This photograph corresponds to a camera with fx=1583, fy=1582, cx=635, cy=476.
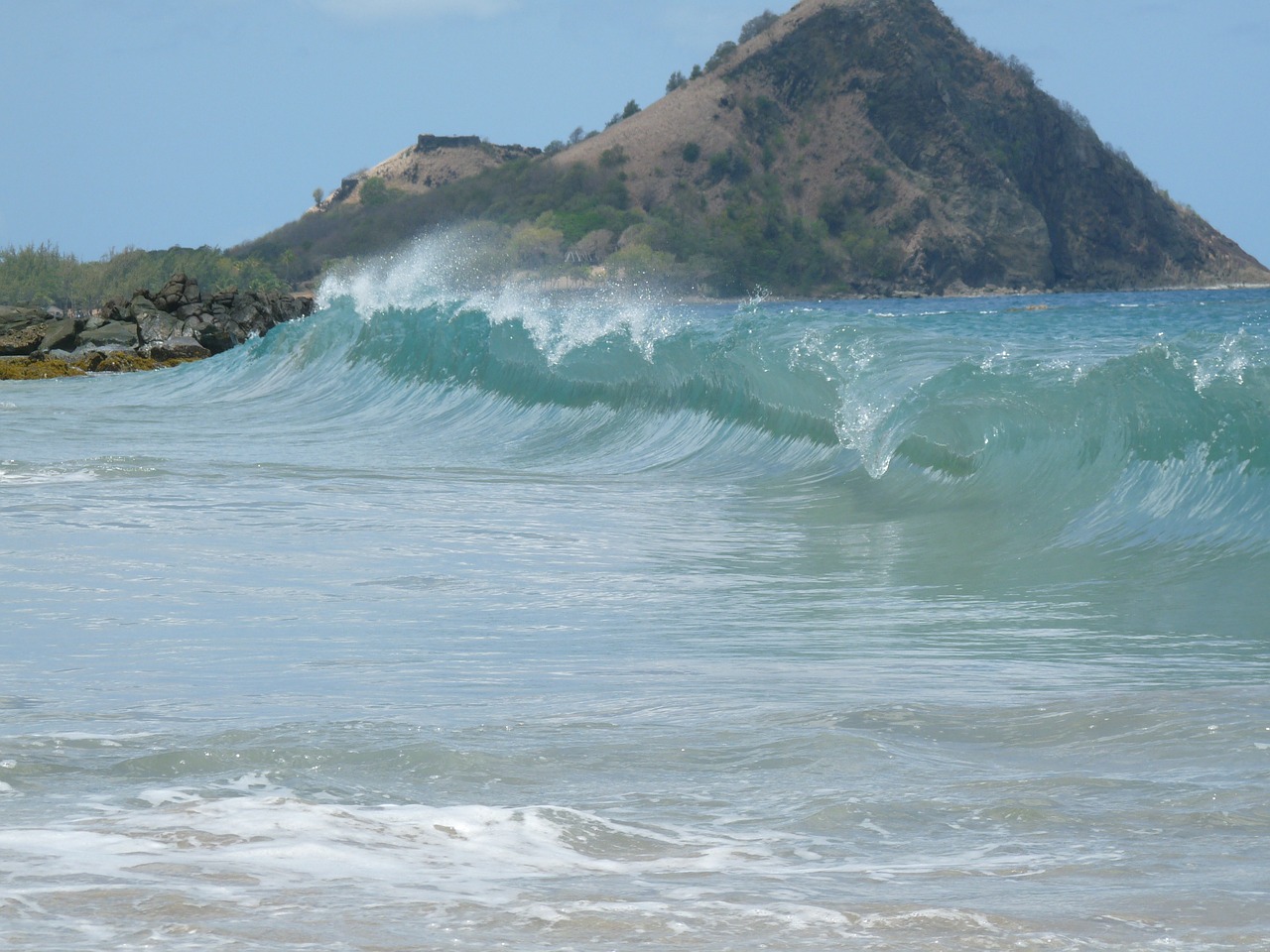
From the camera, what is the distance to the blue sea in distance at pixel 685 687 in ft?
8.20

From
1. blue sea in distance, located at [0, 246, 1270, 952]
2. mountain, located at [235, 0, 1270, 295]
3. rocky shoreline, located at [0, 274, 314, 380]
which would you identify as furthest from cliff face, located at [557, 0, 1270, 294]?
blue sea in distance, located at [0, 246, 1270, 952]

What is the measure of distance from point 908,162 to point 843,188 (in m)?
7.89

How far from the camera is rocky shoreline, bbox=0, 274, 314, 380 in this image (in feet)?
94.0

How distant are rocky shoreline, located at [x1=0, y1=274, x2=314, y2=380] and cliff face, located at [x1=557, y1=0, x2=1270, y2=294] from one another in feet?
402

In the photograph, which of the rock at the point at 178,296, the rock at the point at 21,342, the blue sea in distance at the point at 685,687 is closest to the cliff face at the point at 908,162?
the rock at the point at 178,296

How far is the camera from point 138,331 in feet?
107

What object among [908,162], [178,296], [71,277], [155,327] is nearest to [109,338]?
[155,327]

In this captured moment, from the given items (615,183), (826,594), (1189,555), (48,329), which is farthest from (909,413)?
(615,183)

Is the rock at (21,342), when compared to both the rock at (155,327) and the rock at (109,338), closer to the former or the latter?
the rock at (109,338)

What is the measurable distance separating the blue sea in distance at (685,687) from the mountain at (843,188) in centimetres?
14065

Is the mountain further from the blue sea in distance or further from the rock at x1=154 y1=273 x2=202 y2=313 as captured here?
the blue sea in distance

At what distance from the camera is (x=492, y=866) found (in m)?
2.70

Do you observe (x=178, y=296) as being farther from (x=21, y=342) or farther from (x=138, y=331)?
(x=21, y=342)

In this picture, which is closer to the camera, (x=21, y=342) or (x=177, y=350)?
(x=21, y=342)
